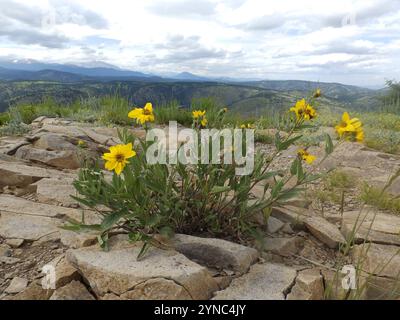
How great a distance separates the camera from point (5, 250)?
2.51 metres

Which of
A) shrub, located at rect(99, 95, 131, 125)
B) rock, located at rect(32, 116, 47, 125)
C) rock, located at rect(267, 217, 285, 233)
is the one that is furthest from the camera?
shrub, located at rect(99, 95, 131, 125)

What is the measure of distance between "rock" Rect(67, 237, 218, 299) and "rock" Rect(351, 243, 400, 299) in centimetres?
97

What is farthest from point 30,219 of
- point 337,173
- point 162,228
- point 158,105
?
point 158,105

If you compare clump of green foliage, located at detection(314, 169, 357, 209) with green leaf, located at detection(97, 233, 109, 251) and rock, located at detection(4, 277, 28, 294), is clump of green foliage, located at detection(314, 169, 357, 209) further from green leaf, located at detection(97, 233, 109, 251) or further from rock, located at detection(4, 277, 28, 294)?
rock, located at detection(4, 277, 28, 294)

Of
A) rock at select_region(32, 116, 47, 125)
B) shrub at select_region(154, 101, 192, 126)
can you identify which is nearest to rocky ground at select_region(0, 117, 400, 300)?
rock at select_region(32, 116, 47, 125)

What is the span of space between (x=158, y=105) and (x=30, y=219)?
532 centimetres

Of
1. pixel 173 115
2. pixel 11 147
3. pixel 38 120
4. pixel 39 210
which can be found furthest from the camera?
pixel 173 115

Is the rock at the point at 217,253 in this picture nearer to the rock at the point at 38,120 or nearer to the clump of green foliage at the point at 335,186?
the clump of green foliage at the point at 335,186

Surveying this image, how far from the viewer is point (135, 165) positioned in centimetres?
236

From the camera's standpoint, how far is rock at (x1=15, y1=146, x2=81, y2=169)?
4.43m

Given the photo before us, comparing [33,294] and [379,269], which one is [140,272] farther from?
[379,269]

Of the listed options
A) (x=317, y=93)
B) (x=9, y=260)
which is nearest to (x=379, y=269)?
(x=317, y=93)

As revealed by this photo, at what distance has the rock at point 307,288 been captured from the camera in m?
2.02

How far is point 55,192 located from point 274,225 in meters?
2.04
